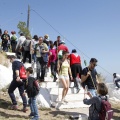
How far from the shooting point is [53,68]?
12.7 meters

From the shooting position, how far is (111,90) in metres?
14.3

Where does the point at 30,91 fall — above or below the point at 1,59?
below

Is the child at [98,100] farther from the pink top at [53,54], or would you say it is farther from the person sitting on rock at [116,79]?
the person sitting on rock at [116,79]

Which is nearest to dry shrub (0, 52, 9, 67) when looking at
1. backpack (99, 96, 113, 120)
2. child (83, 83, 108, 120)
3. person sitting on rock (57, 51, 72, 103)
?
person sitting on rock (57, 51, 72, 103)

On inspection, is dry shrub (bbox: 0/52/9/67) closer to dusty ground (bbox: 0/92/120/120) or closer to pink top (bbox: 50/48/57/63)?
pink top (bbox: 50/48/57/63)

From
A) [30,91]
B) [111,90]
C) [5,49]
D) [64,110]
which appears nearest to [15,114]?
[30,91]

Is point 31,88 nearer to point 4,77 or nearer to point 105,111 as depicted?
point 105,111

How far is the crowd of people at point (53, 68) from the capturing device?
8367 mm

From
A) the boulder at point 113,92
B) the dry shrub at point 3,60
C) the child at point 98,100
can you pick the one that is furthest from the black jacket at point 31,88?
the boulder at point 113,92

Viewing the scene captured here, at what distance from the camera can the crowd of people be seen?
329 inches

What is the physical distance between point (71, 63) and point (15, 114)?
136 inches

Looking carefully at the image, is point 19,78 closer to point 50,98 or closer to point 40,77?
point 50,98

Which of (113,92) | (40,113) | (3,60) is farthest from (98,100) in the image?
(3,60)

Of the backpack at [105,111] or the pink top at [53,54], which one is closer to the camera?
the backpack at [105,111]
